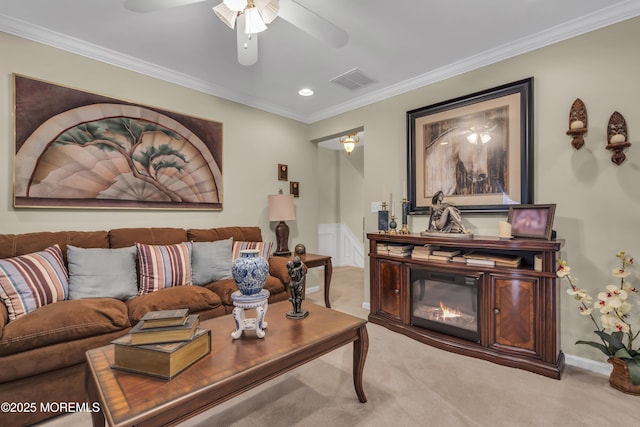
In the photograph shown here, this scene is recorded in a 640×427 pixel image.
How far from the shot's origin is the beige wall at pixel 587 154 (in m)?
2.03

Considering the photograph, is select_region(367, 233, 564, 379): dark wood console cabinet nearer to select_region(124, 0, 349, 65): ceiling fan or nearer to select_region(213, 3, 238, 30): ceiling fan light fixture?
select_region(124, 0, 349, 65): ceiling fan

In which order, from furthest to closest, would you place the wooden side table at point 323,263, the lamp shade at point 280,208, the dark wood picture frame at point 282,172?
the dark wood picture frame at point 282,172 → the lamp shade at point 280,208 → the wooden side table at point 323,263

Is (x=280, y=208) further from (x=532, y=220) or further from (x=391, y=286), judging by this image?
(x=532, y=220)

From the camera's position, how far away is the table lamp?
3562 millimetres

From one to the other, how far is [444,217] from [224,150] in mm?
2493

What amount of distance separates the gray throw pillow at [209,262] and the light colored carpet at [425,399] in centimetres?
114

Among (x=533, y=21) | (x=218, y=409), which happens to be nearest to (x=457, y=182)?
(x=533, y=21)

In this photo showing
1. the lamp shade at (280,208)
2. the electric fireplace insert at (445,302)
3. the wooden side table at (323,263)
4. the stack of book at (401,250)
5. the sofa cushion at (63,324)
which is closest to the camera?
the sofa cushion at (63,324)

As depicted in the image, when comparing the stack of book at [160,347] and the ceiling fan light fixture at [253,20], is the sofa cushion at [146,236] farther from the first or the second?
the ceiling fan light fixture at [253,20]

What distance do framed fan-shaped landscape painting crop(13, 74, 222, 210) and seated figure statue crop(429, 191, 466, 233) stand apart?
7.61 feet

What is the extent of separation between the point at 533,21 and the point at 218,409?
343cm

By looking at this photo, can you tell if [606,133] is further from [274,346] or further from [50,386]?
[50,386]

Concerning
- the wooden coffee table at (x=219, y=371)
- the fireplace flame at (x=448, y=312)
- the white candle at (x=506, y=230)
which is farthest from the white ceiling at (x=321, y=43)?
the fireplace flame at (x=448, y=312)

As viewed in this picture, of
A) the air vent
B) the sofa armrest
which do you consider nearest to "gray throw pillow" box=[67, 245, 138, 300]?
the sofa armrest
